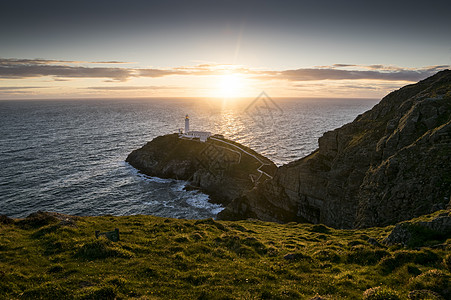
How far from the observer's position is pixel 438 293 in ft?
39.3

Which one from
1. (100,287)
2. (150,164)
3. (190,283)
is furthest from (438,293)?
(150,164)

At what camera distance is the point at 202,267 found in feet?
55.3

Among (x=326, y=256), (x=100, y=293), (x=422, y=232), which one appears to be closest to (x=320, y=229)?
(x=326, y=256)

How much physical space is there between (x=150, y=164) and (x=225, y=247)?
78.9 m

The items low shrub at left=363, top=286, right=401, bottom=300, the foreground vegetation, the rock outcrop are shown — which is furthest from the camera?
the rock outcrop

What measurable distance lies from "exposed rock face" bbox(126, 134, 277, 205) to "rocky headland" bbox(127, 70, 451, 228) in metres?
0.57

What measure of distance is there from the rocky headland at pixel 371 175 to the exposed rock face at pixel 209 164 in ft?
1.86

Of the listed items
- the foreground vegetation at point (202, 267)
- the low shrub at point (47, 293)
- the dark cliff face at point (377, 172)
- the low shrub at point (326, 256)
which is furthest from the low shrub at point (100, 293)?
the dark cliff face at point (377, 172)

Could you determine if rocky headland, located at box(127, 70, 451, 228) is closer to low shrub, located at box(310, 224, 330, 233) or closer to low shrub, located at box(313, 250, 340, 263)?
low shrub, located at box(310, 224, 330, 233)

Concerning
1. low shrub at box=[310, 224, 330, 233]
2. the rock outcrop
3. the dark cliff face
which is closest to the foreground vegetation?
the rock outcrop

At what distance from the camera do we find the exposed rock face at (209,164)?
7725 centimetres

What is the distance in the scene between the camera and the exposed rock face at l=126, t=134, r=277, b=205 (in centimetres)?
7725

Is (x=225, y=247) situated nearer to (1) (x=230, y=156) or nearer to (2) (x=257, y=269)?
(2) (x=257, y=269)

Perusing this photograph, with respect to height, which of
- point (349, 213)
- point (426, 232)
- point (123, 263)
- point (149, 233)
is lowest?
point (349, 213)
